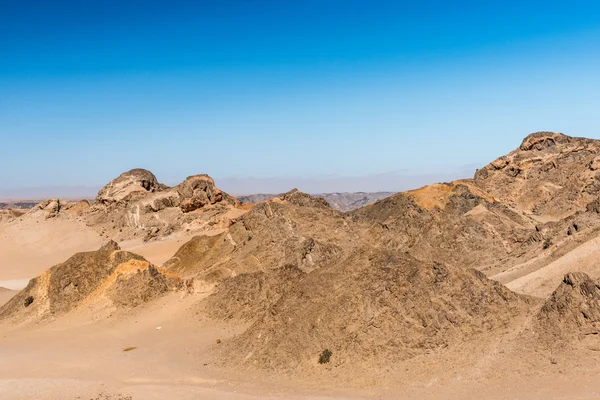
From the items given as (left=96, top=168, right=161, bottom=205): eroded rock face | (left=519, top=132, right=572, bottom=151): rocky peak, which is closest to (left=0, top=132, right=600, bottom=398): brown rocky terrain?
(left=96, top=168, right=161, bottom=205): eroded rock face

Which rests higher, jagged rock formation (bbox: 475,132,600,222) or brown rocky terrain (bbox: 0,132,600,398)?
jagged rock formation (bbox: 475,132,600,222)

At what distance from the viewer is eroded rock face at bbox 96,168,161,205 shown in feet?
192

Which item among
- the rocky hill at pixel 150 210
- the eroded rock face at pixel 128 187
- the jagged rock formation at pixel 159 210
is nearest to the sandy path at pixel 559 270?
the rocky hill at pixel 150 210

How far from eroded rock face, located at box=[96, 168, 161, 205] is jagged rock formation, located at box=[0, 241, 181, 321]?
2912cm

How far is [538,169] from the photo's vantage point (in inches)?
2842

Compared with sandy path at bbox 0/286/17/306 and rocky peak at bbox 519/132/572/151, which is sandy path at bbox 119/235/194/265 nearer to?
sandy path at bbox 0/286/17/306

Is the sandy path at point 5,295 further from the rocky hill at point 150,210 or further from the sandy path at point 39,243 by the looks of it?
the rocky hill at point 150,210

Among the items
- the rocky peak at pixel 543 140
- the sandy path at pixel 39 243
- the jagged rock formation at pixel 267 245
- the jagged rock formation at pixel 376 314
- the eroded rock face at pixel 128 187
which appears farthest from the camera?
the rocky peak at pixel 543 140

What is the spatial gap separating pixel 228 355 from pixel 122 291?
10351 mm

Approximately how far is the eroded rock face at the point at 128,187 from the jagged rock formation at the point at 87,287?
95.5ft

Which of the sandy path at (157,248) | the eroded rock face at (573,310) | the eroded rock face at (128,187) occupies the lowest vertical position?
the sandy path at (157,248)

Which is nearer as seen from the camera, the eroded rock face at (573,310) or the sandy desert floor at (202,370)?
the sandy desert floor at (202,370)

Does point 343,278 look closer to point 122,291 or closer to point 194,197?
point 122,291

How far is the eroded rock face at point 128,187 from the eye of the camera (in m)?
58.5
